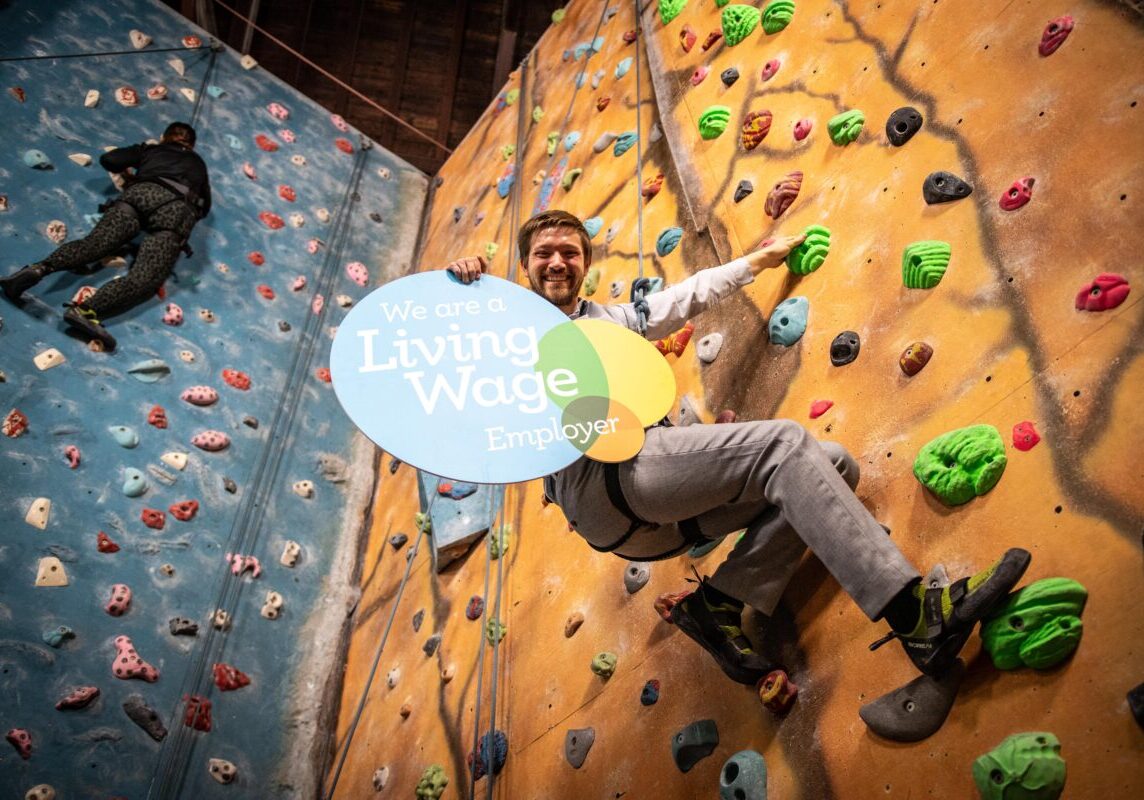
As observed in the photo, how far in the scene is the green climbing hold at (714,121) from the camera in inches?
106

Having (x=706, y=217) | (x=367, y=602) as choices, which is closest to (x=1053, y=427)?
(x=706, y=217)

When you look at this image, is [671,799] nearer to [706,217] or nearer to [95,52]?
[706,217]

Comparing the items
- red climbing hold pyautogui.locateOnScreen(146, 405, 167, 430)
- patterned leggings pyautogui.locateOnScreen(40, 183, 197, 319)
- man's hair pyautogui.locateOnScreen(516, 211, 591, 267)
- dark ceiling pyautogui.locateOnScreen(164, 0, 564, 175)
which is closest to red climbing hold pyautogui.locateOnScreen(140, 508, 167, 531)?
red climbing hold pyautogui.locateOnScreen(146, 405, 167, 430)

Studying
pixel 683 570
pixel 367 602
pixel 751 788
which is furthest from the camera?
pixel 367 602

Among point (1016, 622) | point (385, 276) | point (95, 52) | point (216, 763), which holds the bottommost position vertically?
point (216, 763)

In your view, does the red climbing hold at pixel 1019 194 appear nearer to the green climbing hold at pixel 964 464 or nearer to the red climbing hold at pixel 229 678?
the green climbing hold at pixel 964 464

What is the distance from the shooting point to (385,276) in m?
4.57

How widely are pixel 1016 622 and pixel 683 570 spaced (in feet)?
2.88

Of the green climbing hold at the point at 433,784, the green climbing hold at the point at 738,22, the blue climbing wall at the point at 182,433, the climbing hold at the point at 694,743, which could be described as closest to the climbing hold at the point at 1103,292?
the climbing hold at the point at 694,743

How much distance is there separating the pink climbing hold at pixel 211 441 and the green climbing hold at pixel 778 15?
259 cm

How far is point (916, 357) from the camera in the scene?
67.1 inches

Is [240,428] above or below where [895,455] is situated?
below

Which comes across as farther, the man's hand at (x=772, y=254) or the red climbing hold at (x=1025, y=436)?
the man's hand at (x=772, y=254)

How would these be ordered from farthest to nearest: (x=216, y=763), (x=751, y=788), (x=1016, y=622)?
(x=216, y=763) → (x=751, y=788) → (x=1016, y=622)
